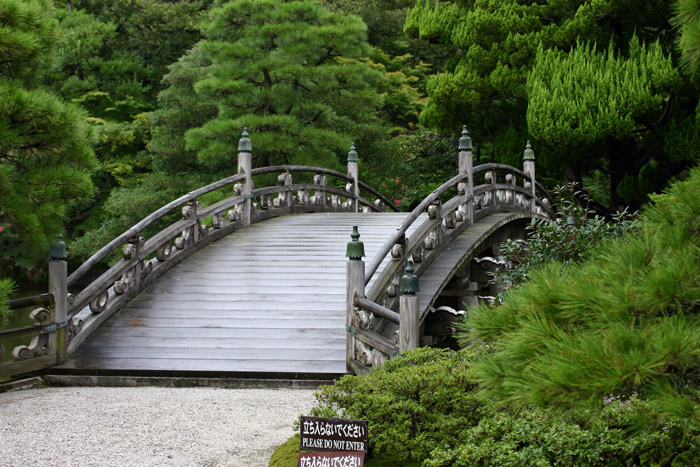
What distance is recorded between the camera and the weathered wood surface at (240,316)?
7.20 meters

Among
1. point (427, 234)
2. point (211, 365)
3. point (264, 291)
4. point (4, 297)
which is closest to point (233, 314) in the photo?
point (264, 291)

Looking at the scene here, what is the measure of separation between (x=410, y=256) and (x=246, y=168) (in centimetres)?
383

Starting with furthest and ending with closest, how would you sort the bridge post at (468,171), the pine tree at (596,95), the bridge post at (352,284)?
the pine tree at (596,95) → the bridge post at (468,171) → the bridge post at (352,284)

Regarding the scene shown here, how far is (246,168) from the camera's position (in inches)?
457

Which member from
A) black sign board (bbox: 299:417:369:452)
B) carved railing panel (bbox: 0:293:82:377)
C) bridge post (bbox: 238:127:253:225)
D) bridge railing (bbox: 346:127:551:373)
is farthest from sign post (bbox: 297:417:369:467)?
bridge post (bbox: 238:127:253:225)

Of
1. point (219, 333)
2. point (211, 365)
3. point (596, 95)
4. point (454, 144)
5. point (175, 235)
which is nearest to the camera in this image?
point (211, 365)

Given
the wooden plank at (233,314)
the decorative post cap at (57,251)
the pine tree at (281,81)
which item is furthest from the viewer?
the pine tree at (281,81)

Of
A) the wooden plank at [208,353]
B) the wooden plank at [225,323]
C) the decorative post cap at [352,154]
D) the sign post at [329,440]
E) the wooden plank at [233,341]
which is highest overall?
the decorative post cap at [352,154]

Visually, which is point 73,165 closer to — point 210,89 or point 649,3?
point 210,89

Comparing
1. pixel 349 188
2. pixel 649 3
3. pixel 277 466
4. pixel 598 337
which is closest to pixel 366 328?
pixel 277 466

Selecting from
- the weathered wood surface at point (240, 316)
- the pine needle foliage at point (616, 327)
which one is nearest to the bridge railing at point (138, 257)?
the weathered wood surface at point (240, 316)

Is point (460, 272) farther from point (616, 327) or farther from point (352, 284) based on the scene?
point (616, 327)

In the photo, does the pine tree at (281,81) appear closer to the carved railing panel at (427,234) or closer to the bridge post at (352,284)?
the carved railing panel at (427,234)

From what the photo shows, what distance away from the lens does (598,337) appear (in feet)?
6.37
